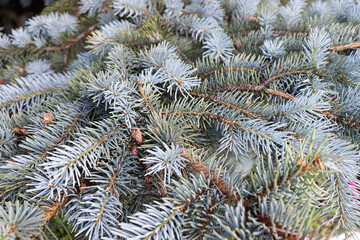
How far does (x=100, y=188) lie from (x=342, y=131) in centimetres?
42

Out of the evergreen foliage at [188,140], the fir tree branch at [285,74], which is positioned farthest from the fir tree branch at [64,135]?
the fir tree branch at [285,74]

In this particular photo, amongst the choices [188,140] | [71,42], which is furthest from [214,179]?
[71,42]

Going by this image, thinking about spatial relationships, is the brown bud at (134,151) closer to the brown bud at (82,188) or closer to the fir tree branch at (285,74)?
the brown bud at (82,188)

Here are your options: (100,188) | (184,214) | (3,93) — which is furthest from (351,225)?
(3,93)

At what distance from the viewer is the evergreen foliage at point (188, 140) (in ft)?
0.90

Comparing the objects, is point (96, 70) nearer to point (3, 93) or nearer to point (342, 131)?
point (3, 93)

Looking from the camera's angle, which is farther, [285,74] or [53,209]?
[285,74]

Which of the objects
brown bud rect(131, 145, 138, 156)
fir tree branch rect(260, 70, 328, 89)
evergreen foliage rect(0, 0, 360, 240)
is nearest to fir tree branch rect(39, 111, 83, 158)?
evergreen foliage rect(0, 0, 360, 240)

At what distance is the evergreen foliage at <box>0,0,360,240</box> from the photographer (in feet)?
0.90

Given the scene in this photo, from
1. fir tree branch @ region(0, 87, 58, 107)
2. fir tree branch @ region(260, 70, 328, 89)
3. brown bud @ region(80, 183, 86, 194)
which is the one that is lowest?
brown bud @ region(80, 183, 86, 194)

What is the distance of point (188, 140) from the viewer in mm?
385

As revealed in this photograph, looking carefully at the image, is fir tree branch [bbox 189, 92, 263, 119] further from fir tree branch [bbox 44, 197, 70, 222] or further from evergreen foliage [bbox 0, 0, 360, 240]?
fir tree branch [bbox 44, 197, 70, 222]

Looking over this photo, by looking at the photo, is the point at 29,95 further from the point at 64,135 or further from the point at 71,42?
the point at 71,42

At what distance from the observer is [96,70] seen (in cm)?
49
